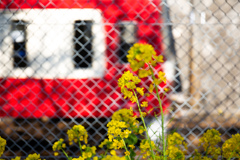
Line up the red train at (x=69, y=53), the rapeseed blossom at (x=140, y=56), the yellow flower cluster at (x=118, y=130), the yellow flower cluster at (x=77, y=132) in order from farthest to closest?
the red train at (x=69, y=53), the yellow flower cluster at (x=77, y=132), the yellow flower cluster at (x=118, y=130), the rapeseed blossom at (x=140, y=56)

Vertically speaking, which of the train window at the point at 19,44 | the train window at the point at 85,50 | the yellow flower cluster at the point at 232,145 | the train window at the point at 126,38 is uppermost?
the train window at the point at 19,44

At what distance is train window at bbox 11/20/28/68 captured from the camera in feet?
10.2

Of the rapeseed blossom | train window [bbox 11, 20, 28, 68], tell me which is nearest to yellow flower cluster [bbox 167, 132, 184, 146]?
the rapeseed blossom

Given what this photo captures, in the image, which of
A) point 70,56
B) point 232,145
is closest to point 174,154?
point 232,145

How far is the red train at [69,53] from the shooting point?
2.94 metres

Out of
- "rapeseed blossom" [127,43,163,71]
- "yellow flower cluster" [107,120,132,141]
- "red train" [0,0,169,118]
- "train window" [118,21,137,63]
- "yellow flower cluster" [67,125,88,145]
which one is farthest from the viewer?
"train window" [118,21,137,63]

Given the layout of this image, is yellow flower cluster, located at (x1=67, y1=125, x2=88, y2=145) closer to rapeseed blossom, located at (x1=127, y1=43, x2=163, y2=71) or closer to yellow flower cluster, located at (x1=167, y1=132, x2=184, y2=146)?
yellow flower cluster, located at (x1=167, y1=132, x2=184, y2=146)

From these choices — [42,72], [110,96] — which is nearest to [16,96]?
[42,72]

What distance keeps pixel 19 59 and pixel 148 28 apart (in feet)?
5.44

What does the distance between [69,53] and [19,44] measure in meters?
0.63

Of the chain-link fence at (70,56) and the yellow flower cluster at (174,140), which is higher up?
the chain-link fence at (70,56)

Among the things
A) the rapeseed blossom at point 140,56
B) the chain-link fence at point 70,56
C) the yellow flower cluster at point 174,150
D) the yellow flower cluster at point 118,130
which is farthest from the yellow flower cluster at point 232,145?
the chain-link fence at point 70,56

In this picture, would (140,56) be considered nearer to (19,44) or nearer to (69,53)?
(69,53)

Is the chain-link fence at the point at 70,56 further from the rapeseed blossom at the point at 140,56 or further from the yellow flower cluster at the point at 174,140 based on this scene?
the rapeseed blossom at the point at 140,56
